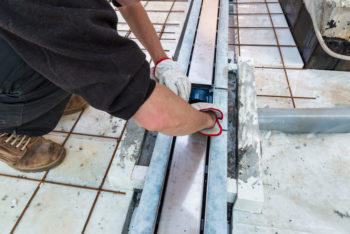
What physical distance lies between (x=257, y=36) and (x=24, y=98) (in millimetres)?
2283

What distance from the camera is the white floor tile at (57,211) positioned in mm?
1173

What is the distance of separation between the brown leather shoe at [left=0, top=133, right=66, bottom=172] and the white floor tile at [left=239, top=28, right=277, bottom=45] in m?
2.12

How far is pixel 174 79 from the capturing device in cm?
122

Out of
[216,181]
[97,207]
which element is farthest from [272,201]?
[97,207]

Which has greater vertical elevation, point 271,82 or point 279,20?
point 279,20

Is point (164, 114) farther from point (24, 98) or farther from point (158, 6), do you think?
point (158, 6)

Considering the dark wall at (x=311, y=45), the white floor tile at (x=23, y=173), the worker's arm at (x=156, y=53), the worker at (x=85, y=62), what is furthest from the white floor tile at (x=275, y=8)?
the white floor tile at (x=23, y=173)

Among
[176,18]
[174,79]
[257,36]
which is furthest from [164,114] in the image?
[176,18]

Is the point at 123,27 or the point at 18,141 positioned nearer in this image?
the point at 18,141

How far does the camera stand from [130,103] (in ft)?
2.07

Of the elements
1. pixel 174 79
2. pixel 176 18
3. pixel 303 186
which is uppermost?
pixel 174 79

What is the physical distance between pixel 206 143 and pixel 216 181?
0.71 feet

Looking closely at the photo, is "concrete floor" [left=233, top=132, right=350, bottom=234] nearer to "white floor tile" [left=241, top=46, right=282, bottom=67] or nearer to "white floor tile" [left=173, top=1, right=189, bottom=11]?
"white floor tile" [left=241, top=46, right=282, bottom=67]

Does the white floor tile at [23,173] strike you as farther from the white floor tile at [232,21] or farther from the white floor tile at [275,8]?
the white floor tile at [275,8]
